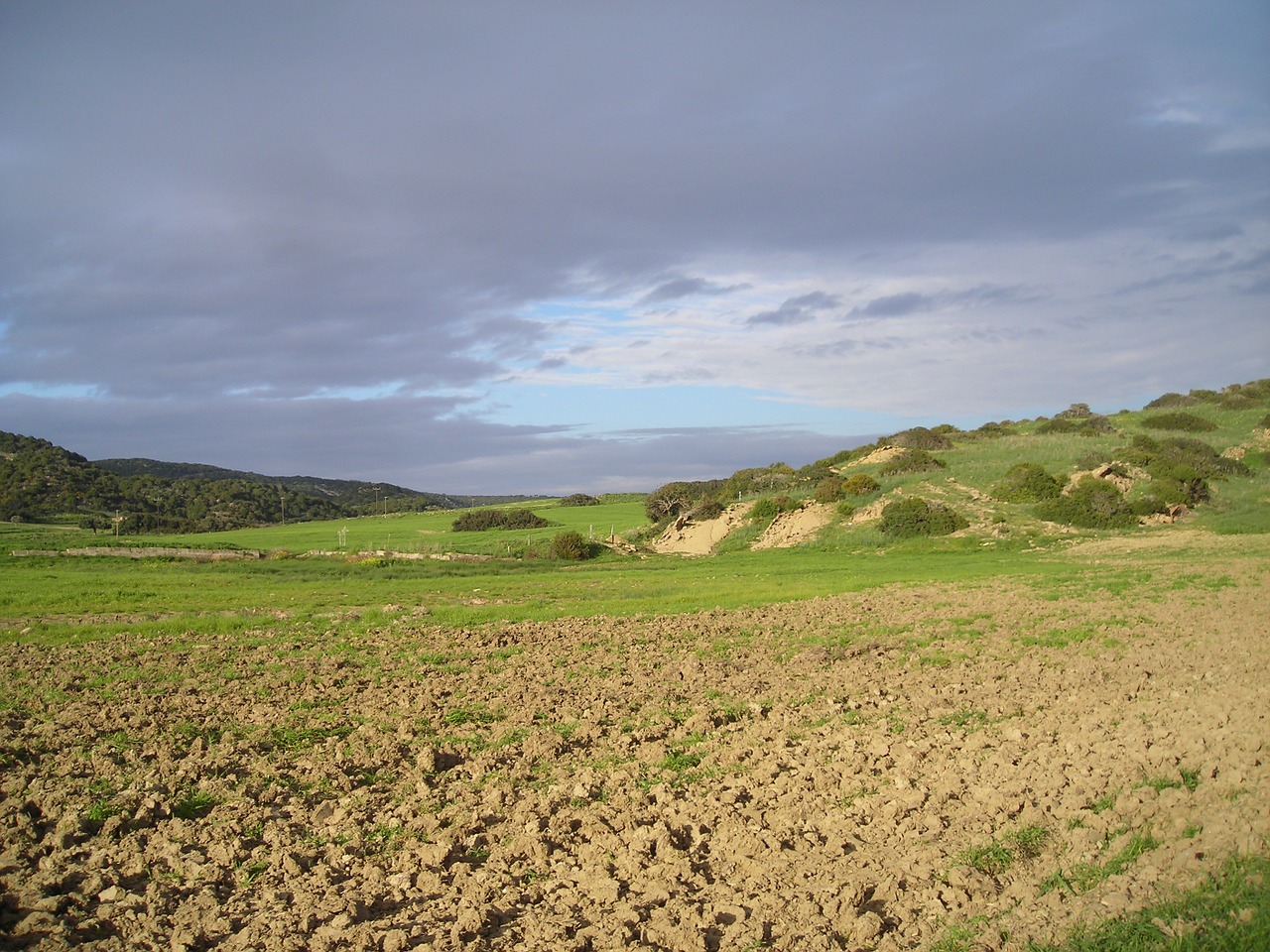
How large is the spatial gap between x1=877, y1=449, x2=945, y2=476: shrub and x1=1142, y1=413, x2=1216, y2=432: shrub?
81.4ft

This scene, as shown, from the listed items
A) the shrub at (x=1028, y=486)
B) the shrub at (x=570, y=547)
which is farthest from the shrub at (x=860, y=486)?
the shrub at (x=570, y=547)

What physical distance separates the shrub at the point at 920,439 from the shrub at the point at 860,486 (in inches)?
613

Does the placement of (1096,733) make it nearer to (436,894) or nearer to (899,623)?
(436,894)

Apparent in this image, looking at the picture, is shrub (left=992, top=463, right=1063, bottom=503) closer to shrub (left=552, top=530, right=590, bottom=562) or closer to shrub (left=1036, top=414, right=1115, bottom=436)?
shrub (left=1036, top=414, right=1115, bottom=436)

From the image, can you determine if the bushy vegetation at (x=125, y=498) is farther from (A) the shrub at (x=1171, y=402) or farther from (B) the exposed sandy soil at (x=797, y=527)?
(A) the shrub at (x=1171, y=402)

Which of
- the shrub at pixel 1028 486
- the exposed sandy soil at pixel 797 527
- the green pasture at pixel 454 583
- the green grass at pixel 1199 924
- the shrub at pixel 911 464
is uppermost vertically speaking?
the shrub at pixel 911 464

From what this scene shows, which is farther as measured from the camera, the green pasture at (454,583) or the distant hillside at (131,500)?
the distant hillside at (131,500)

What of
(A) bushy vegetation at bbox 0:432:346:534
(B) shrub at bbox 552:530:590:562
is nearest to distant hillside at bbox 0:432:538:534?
(A) bushy vegetation at bbox 0:432:346:534

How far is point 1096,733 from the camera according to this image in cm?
877

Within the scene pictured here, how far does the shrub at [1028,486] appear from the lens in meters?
48.0

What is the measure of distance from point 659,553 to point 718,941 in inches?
2027

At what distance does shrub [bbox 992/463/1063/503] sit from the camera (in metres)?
48.0

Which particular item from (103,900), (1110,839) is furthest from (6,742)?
(1110,839)

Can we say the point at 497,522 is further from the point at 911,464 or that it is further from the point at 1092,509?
the point at 1092,509
